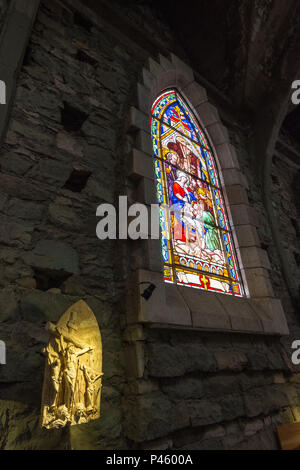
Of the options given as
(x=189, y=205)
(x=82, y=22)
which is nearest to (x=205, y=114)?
(x=189, y=205)

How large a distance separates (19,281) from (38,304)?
0.56 ft

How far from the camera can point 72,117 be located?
246 cm

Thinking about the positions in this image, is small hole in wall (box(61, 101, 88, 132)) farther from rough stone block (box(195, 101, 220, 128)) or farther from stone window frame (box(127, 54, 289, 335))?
rough stone block (box(195, 101, 220, 128))

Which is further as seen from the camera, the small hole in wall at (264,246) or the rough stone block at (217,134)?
the rough stone block at (217,134)

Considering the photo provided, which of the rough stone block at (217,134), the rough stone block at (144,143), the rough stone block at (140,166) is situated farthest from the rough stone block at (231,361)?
the rough stone block at (217,134)

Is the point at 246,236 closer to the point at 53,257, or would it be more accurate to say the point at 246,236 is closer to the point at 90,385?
the point at 53,257

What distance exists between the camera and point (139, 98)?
109 inches

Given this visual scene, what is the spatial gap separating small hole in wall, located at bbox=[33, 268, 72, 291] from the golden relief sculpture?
1.14 ft

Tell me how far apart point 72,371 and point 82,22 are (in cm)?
360

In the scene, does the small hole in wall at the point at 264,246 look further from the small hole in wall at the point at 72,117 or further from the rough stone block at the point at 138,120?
the small hole in wall at the point at 72,117

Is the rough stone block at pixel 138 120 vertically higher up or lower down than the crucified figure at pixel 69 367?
higher up

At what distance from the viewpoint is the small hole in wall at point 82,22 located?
10.0 ft

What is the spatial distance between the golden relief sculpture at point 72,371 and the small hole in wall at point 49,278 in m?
0.35
